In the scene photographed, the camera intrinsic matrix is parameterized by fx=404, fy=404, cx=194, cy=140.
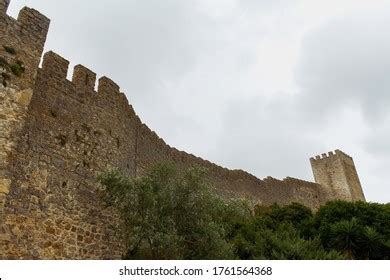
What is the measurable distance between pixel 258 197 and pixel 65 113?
19.0m

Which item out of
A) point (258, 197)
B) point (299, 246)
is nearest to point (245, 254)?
point (299, 246)

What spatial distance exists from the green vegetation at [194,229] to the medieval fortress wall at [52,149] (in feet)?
3.26

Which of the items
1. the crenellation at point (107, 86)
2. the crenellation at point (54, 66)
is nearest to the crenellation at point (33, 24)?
the crenellation at point (54, 66)

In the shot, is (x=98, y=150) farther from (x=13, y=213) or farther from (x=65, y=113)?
(x=13, y=213)

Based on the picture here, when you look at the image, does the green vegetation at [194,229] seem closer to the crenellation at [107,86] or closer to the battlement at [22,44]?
the battlement at [22,44]

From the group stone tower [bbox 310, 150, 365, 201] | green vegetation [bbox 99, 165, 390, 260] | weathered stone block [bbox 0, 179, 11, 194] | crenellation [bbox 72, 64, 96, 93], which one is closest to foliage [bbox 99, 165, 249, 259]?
green vegetation [bbox 99, 165, 390, 260]

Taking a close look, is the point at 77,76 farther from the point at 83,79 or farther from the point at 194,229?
the point at 194,229

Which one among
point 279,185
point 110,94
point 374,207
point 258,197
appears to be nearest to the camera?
point 110,94

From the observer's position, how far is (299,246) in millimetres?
13234

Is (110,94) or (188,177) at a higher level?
(110,94)

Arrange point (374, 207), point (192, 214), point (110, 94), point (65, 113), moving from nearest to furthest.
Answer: point (192, 214) → point (65, 113) → point (110, 94) → point (374, 207)

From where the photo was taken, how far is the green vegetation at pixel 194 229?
450 inches

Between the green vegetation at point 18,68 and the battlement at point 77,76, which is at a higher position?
the battlement at point 77,76

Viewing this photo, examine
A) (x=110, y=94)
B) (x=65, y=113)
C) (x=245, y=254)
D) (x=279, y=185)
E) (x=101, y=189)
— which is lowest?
(x=245, y=254)
